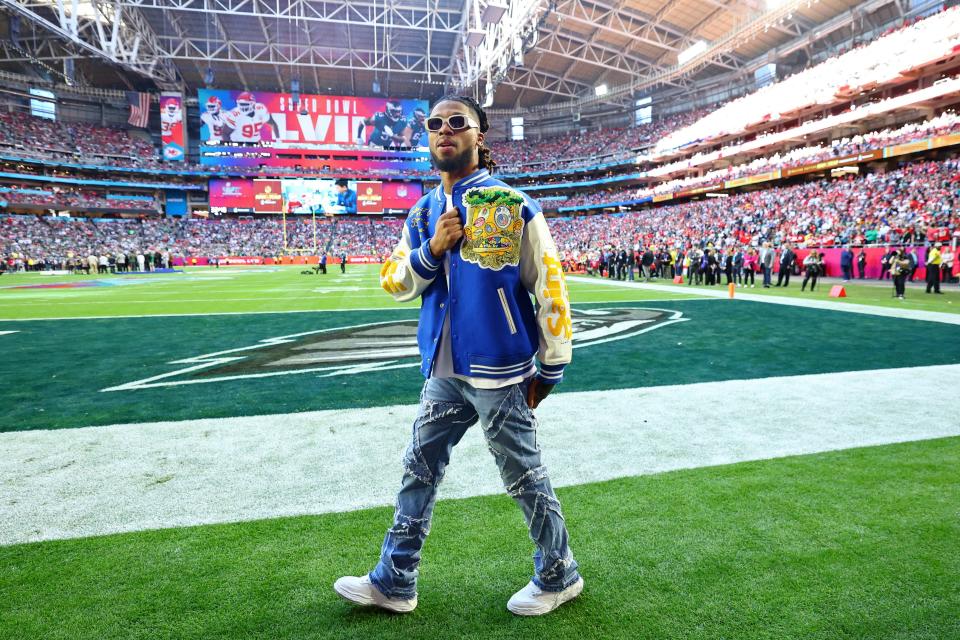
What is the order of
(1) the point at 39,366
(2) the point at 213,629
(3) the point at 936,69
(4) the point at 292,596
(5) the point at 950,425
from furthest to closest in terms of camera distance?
(3) the point at 936,69, (1) the point at 39,366, (5) the point at 950,425, (4) the point at 292,596, (2) the point at 213,629

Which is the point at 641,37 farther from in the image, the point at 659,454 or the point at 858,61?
the point at 659,454

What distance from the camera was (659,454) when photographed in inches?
141

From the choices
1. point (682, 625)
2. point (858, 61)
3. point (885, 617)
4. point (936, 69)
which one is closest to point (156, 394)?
point (682, 625)

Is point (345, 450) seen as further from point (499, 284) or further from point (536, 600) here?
point (499, 284)

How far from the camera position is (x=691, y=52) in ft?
154

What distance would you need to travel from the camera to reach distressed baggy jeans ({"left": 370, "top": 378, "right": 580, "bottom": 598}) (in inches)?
80.4

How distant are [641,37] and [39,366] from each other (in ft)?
161

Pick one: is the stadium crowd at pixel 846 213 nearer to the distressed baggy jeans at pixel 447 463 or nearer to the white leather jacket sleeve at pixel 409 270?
the distressed baggy jeans at pixel 447 463

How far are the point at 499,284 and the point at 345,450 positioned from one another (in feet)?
7.25

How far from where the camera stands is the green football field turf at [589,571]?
6.46 ft

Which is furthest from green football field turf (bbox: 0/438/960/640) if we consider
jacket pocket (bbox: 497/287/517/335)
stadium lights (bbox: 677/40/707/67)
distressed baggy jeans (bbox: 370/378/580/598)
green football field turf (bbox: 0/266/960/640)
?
stadium lights (bbox: 677/40/707/67)

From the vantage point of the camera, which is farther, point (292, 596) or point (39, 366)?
point (39, 366)

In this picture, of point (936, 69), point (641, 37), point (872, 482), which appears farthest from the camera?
point (641, 37)

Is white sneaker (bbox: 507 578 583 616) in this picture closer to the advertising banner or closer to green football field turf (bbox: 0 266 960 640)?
green football field turf (bbox: 0 266 960 640)
